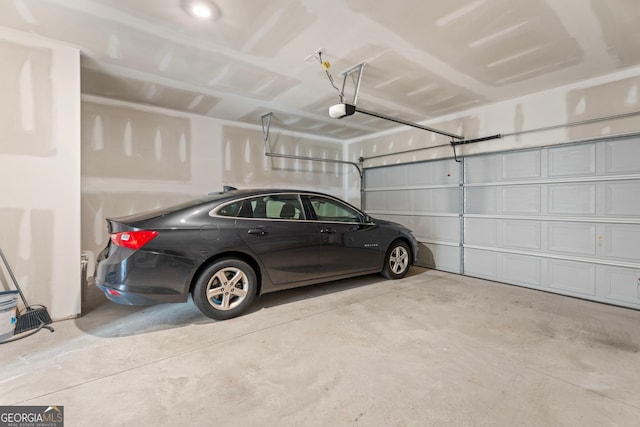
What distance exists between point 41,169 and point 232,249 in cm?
198

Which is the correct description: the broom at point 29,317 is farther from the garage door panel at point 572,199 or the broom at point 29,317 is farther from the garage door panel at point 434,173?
the garage door panel at point 572,199

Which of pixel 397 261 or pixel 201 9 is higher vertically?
pixel 201 9

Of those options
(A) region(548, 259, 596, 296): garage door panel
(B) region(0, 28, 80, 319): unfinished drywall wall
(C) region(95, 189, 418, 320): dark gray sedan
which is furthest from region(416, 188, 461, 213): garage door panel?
(B) region(0, 28, 80, 319): unfinished drywall wall

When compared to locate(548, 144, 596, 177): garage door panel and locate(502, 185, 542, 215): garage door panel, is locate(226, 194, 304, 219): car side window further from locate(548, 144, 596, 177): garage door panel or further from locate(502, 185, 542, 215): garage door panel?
locate(548, 144, 596, 177): garage door panel

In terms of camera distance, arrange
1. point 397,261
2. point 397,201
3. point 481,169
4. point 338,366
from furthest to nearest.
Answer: point 397,201 < point 481,169 < point 397,261 < point 338,366

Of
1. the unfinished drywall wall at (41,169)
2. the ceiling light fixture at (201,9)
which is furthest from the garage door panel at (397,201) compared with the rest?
the unfinished drywall wall at (41,169)

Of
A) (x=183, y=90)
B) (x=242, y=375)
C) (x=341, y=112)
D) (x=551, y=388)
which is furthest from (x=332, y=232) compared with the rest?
(x=183, y=90)

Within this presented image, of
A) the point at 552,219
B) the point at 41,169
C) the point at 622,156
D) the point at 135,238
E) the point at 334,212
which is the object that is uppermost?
the point at 622,156

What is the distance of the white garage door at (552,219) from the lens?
10.8ft

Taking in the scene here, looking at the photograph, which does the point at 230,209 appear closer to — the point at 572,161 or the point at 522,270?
the point at 522,270

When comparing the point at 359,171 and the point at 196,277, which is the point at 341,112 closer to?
the point at 196,277

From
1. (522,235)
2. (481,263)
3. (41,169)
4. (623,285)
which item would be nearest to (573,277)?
(623,285)

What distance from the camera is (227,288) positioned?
2879mm

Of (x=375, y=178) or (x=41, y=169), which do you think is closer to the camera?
(x=41, y=169)
